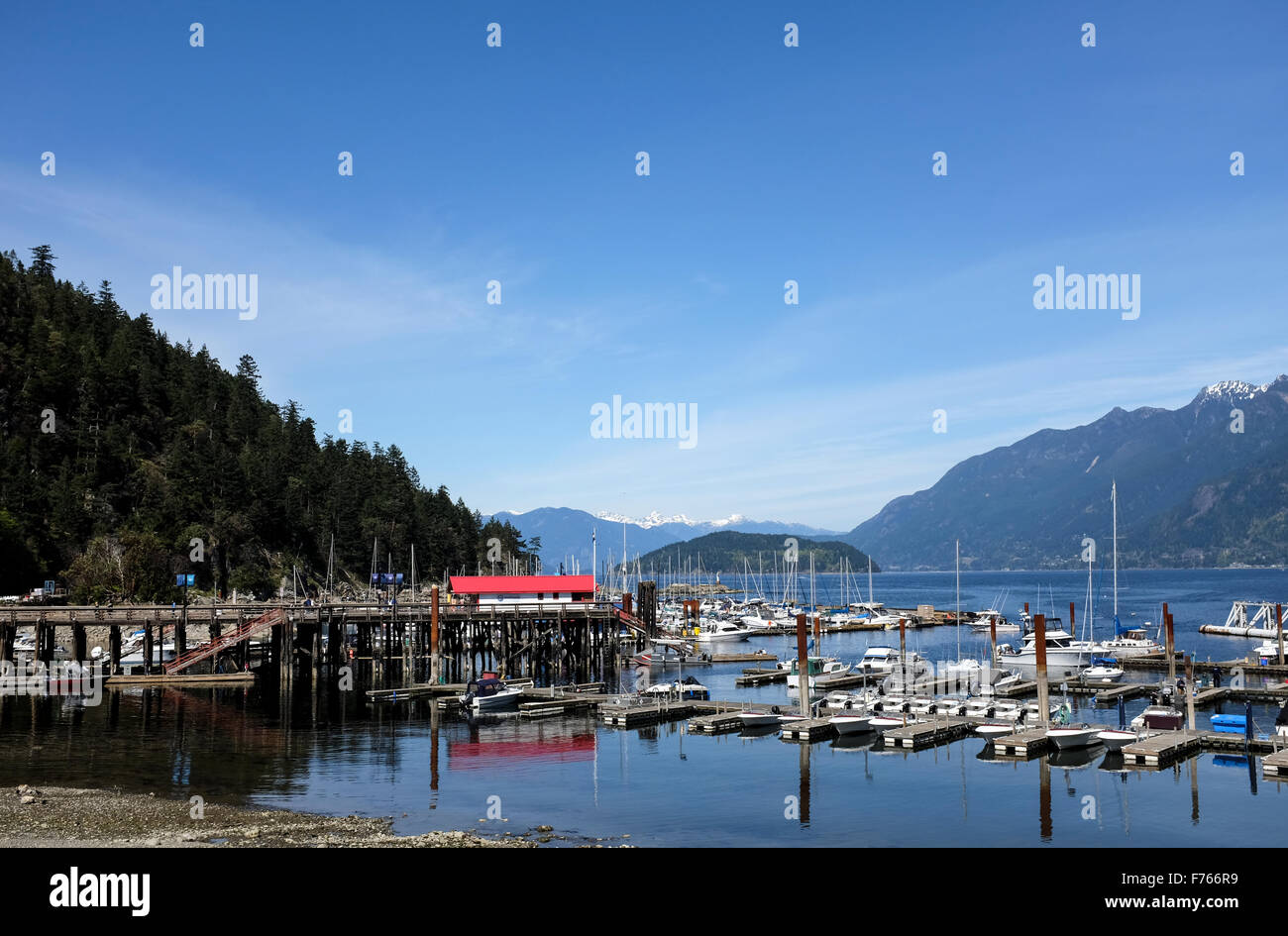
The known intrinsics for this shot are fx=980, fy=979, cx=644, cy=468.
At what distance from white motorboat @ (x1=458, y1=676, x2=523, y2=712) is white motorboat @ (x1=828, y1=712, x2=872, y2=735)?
79.6 ft

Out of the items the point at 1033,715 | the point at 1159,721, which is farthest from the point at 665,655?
the point at 1159,721

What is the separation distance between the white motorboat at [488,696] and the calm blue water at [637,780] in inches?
115

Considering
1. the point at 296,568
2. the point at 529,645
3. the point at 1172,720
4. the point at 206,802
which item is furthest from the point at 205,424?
the point at 1172,720

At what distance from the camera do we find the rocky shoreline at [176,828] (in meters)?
33.3

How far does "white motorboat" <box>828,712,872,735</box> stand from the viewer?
2386 inches

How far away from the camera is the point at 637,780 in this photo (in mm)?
49250

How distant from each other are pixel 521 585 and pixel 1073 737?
57911mm

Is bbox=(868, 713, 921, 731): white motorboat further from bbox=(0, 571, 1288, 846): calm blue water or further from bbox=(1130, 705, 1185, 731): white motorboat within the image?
bbox=(1130, 705, 1185, 731): white motorboat

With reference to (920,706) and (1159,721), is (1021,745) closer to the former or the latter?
(1159,721)

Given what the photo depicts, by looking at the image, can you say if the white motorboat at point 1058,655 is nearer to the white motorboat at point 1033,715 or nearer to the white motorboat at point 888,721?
the white motorboat at point 1033,715
